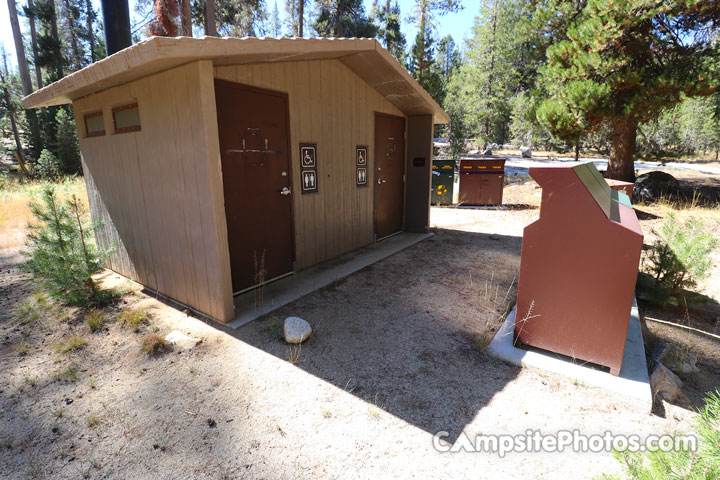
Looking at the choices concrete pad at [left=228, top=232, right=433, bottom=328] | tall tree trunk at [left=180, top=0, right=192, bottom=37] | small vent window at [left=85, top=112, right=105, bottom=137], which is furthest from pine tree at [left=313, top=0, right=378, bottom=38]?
small vent window at [left=85, top=112, right=105, bottom=137]

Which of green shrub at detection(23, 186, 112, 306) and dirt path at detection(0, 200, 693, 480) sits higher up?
green shrub at detection(23, 186, 112, 306)

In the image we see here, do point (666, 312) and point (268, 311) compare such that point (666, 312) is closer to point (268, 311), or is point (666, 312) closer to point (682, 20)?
point (268, 311)

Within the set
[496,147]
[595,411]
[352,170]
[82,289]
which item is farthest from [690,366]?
[496,147]

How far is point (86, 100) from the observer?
438 centimetres

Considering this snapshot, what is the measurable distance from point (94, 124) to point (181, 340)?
321cm

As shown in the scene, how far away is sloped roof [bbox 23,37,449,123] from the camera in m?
2.55

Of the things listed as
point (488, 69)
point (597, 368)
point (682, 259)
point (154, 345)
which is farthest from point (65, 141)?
point (488, 69)

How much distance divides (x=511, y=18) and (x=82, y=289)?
25.6 metres

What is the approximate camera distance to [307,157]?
4.74 meters

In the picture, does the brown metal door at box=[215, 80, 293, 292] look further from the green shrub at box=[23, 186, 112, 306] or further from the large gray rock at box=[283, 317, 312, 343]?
the green shrub at box=[23, 186, 112, 306]

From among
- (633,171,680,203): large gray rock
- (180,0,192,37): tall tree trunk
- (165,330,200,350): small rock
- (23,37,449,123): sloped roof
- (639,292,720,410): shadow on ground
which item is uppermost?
(180,0,192,37): tall tree trunk

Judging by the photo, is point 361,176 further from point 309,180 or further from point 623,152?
point 623,152

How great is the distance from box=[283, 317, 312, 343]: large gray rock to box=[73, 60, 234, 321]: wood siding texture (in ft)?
2.32

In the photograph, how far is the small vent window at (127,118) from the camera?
3.81 meters
